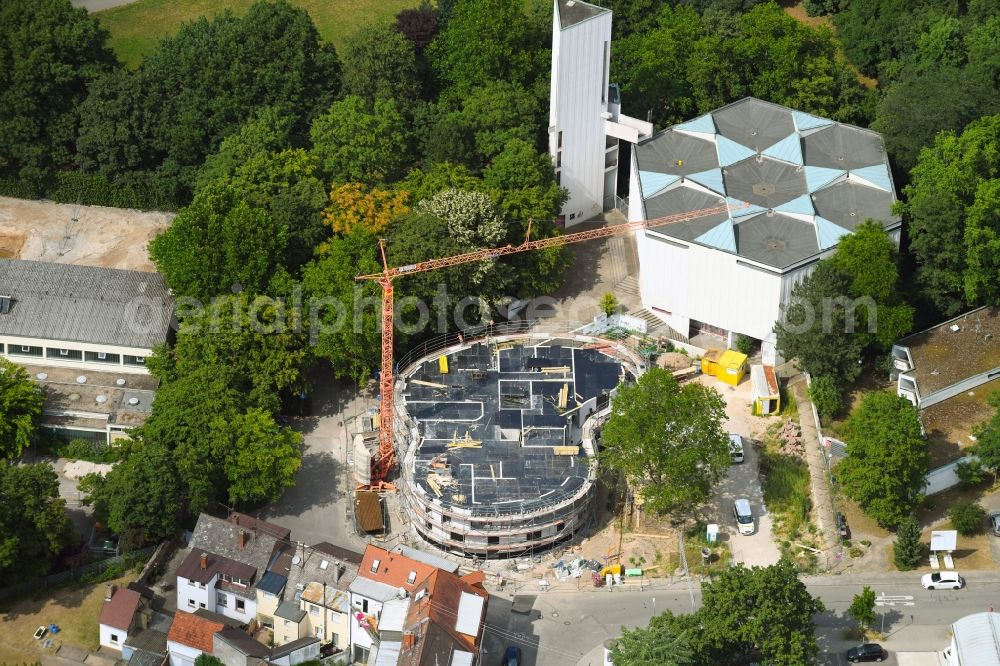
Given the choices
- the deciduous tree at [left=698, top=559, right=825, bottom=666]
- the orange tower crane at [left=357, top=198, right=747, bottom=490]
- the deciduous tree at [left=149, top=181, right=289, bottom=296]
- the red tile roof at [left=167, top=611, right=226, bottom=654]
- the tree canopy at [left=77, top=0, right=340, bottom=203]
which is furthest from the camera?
the tree canopy at [left=77, top=0, right=340, bottom=203]

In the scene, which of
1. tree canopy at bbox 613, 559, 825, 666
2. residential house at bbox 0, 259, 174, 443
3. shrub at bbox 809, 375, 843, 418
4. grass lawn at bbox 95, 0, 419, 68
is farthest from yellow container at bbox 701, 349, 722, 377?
grass lawn at bbox 95, 0, 419, 68

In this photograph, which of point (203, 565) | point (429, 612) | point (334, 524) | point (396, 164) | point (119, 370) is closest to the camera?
point (429, 612)

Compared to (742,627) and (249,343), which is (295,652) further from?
(742,627)

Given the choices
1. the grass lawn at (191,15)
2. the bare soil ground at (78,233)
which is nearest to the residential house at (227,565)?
the bare soil ground at (78,233)

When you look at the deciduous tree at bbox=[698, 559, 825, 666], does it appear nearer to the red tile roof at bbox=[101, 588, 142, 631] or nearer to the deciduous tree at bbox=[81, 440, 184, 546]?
the red tile roof at bbox=[101, 588, 142, 631]

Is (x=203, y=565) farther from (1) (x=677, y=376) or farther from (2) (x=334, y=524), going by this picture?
(1) (x=677, y=376)

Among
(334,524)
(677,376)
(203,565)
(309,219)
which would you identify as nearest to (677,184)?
(677,376)

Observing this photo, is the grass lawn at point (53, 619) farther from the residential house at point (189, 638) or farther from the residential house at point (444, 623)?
the residential house at point (444, 623)
